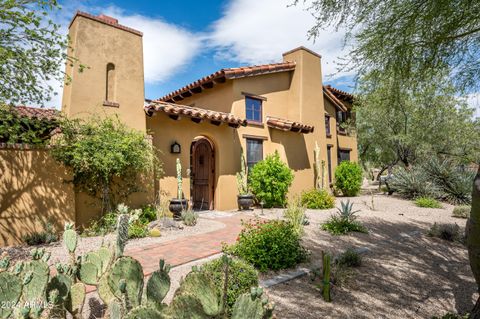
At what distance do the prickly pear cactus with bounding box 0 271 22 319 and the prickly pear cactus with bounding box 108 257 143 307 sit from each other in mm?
678

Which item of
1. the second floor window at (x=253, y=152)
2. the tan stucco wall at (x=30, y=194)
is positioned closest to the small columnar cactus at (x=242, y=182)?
the second floor window at (x=253, y=152)

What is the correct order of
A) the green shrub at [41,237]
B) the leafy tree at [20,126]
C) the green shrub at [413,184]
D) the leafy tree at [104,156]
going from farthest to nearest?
the green shrub at [413,184] → the leafy tree at [104,156] → the green shrub at [41,237] → the leafy tree at [20,126]

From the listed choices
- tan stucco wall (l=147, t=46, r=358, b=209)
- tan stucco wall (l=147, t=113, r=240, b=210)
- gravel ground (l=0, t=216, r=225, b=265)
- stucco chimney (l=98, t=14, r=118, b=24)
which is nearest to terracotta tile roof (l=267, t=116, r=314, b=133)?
tan stucco wall (l=147, t=46, r=358, b=209)

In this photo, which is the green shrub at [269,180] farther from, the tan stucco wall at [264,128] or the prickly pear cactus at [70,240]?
the prickly pear cactus at [70,240]

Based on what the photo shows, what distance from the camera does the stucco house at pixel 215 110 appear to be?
28.0 ft

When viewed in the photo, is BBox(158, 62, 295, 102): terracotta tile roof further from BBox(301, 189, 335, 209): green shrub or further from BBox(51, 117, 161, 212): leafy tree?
→ BBox(301, 189, 335, 209): green shrub

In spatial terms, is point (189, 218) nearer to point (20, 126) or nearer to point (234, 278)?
point (20, 126)

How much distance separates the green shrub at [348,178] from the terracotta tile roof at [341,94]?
215 inches

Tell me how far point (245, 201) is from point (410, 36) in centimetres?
832

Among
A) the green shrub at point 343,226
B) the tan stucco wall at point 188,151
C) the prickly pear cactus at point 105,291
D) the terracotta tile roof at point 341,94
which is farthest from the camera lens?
the terracotta tile roof at point 341,94

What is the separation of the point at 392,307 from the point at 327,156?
46.8 feet

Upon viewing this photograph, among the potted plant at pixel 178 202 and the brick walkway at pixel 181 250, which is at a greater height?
the potted plant at pixel 178 202

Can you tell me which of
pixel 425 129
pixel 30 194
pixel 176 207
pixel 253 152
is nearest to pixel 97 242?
pixel 30 194

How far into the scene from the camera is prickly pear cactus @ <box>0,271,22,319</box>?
2.18 m
